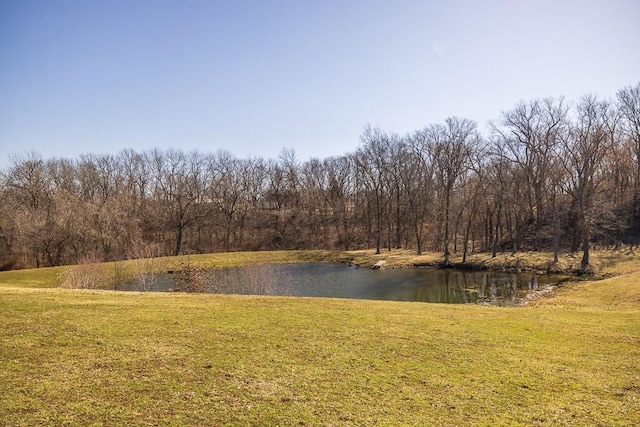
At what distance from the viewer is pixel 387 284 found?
105 feet

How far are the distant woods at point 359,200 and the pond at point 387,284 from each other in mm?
5460

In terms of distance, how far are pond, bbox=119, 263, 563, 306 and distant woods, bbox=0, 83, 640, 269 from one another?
5460mm

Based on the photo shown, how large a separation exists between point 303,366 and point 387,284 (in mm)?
23901

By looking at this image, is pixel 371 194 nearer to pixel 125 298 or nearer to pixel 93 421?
pixel 125 298

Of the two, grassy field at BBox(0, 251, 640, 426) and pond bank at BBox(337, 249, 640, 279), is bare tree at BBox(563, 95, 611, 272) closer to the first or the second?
pond bank at BBox(337, 249, 640, 279)

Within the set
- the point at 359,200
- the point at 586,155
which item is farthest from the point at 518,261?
the point at 359,200

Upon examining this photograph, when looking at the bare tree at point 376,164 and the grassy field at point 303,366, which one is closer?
the grassy field at point 303,366

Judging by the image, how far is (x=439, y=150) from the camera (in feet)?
160

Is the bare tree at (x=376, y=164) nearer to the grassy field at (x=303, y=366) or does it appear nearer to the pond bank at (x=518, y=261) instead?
the pond bank at (x=518, y=261)

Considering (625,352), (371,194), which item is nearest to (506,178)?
(371,194)

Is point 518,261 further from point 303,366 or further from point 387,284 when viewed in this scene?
point 303,366

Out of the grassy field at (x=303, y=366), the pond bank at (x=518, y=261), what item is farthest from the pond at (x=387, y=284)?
the grassy field at (x=303, y=366)

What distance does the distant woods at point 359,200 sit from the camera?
41.1 m

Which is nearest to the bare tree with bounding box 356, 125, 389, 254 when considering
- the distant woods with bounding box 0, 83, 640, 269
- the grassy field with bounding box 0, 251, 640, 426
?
the distant woods with bounding box 0, 83, 640, 269
